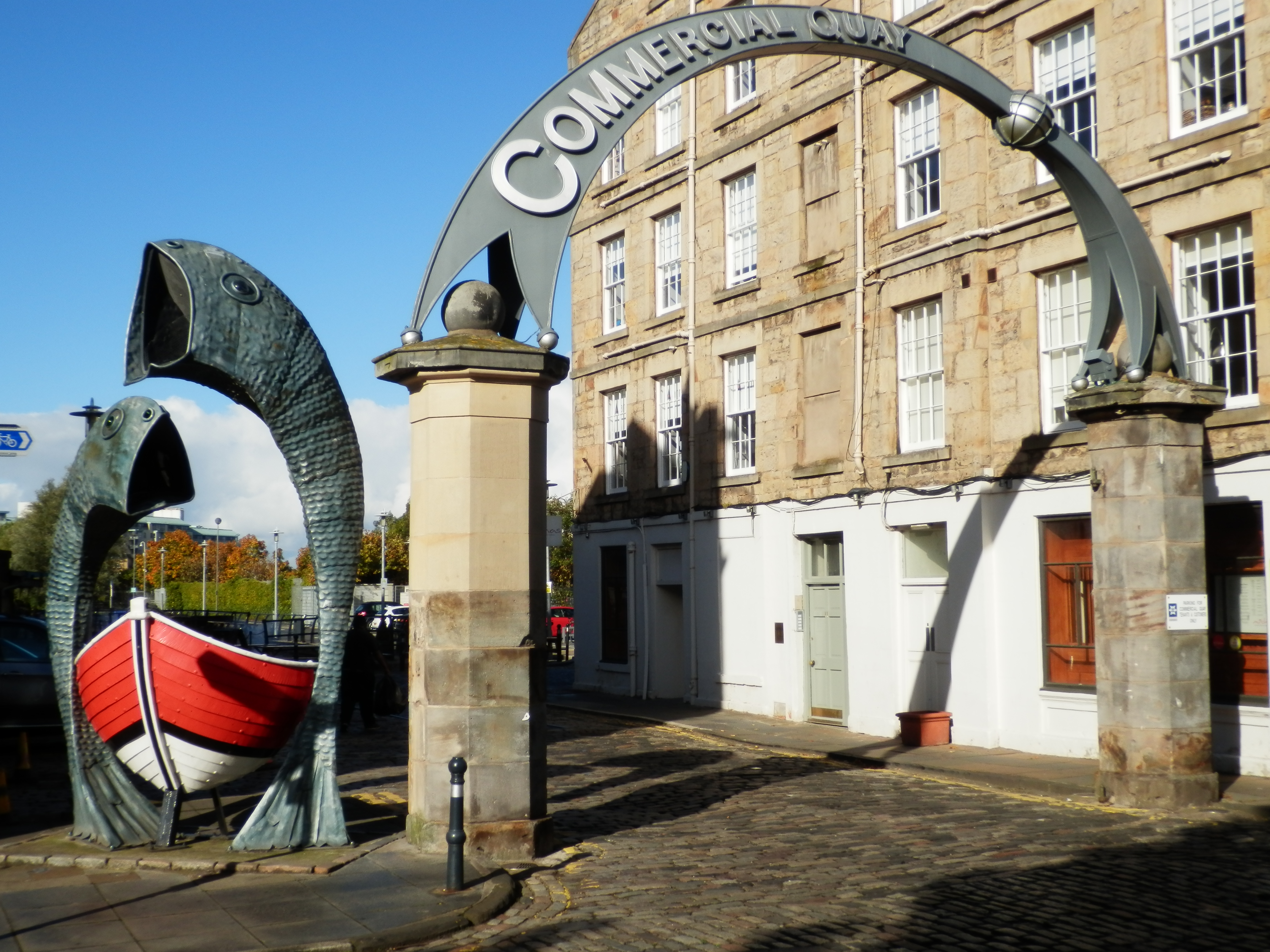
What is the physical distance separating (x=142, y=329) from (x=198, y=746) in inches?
132

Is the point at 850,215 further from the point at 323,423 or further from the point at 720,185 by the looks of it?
the point at 323,423

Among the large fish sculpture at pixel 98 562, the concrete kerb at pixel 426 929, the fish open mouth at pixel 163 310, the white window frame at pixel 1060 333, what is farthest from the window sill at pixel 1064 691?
the fish open mouth at pixel 163 310

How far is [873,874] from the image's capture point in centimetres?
Answer: 956

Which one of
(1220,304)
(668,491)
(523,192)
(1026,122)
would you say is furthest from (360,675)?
(1220,304)

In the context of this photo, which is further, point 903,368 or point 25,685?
point 903,368

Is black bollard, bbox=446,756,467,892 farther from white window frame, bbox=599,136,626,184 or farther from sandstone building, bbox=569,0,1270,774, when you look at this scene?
white window frame, bbox=599,136,626,184

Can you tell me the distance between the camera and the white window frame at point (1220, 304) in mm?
14445

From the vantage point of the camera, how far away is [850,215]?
19922 mm

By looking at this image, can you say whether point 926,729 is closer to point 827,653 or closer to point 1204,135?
point 827,653

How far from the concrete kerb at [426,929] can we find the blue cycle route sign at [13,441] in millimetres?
9613

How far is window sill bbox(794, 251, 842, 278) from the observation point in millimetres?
20234

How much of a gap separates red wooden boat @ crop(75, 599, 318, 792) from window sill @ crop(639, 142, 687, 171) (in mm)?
16374

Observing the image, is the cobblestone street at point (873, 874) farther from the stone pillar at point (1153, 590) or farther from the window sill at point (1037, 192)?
the window sill at point (1037, 192)

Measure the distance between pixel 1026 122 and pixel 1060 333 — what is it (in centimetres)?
427
